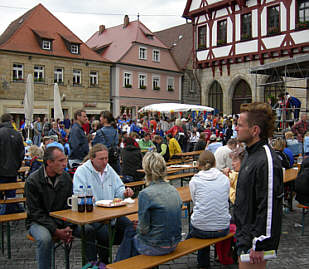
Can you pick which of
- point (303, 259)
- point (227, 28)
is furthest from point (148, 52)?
point (303, 259)

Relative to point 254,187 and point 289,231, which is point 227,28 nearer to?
point 289,231

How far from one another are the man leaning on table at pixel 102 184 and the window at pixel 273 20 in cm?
2210

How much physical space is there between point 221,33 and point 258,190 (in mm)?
26821

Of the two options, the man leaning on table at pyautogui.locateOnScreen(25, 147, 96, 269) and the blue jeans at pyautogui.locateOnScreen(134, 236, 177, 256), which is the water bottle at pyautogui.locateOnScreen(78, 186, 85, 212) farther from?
the blue jeans at pyautogui.locateOnScreen(134, 236, 177, 256)

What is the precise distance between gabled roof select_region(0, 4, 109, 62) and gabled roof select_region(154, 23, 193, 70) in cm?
1029

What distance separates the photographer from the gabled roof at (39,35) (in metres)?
28.7

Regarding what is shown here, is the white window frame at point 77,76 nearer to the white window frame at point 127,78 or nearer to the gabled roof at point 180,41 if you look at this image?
the white window frame at point 127,78

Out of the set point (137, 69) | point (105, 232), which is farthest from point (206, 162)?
point (137, 69)

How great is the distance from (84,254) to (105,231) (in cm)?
45

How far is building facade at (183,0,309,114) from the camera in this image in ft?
76.1

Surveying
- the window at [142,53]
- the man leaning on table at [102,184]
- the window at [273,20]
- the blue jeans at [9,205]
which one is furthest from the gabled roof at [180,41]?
the man leaning on table at [102,184]

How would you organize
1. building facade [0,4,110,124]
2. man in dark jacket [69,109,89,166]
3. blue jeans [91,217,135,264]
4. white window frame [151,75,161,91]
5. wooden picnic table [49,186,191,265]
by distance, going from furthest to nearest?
white window frame [151,75,161,91], building facade [0,4,110,124], man in dark jacket [69,109,89,166], blue jeans [91,217,135,264], wooden picnic table [49,186,191,265]

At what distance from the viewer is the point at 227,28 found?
89.5 ft

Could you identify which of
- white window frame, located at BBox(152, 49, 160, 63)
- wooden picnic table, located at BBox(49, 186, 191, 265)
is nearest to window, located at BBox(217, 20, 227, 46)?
white window frame, located at BBox(152, 49, 160, 63)
